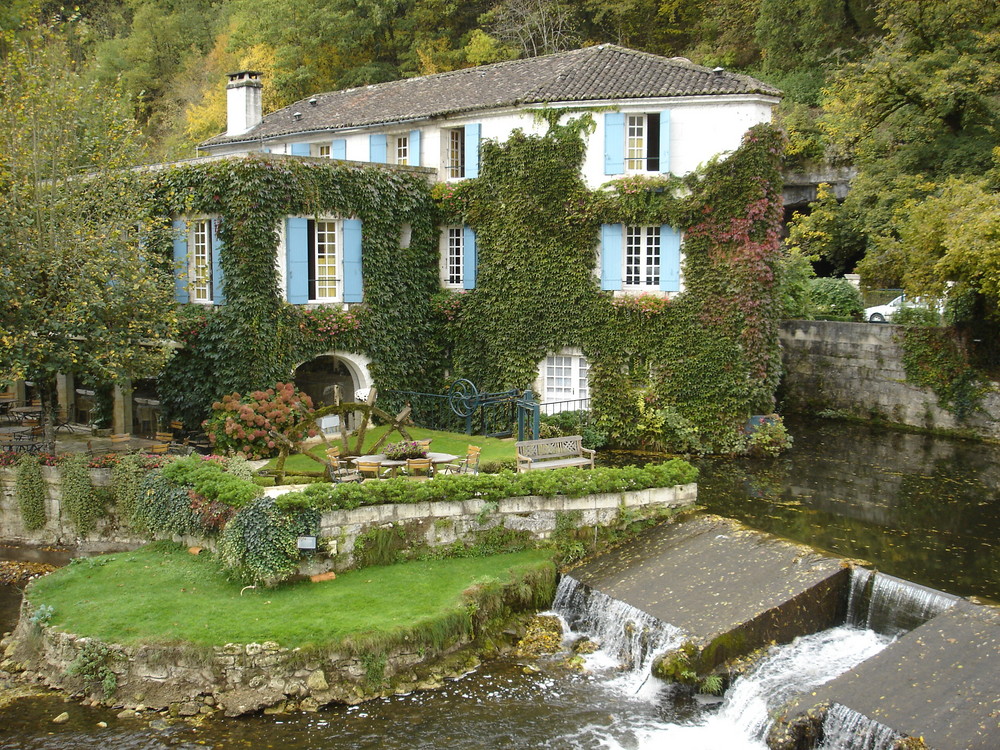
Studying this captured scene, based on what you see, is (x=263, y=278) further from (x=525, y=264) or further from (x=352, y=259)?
(x=525, y=264)

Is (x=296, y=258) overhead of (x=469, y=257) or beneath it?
beneath

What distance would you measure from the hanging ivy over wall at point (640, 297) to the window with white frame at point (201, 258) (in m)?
6.42

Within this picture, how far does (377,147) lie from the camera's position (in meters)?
27.1

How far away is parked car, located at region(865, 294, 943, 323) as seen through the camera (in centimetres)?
2570

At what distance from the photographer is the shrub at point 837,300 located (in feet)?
100

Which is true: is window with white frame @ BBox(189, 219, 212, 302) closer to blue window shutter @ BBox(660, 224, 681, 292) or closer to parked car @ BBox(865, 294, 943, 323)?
blue window shutter @ BBox(660, 224, 681, 292)

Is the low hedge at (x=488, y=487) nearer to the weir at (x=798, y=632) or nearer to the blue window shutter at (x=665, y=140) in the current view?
the weir at (x=798, y=632)

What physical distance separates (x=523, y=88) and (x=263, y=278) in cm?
896

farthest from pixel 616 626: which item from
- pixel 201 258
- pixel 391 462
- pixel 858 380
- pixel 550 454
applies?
pixel 858 380

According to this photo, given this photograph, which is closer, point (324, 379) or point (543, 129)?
point (543, 129)

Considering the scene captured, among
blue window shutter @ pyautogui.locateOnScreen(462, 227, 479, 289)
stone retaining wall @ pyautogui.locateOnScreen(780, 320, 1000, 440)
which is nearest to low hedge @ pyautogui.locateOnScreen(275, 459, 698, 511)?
blue window shutter @ pyautogui.locateOnScreen(462, 227, 479, 289)

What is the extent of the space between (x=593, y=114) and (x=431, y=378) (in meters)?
8.26

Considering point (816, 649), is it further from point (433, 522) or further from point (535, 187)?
point (535, 187)

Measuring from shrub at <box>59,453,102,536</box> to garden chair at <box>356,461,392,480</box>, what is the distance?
5279 mm
